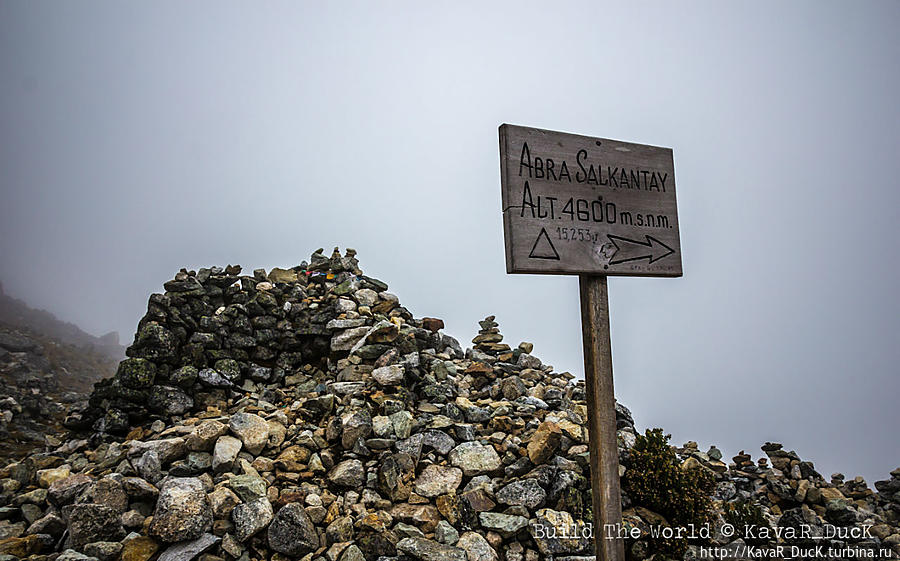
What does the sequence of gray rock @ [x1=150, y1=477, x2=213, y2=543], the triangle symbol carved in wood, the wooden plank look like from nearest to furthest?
the triangle symbol carved in wood, the wooden plank, gray rock @ [x1=150, y1=477, x2=213, y2=543]

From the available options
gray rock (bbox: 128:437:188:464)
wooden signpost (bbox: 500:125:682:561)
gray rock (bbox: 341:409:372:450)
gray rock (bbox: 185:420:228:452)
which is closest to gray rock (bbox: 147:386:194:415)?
gray rock (bbox: 128:437:188:464)

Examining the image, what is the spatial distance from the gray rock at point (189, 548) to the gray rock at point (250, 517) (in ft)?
0.81

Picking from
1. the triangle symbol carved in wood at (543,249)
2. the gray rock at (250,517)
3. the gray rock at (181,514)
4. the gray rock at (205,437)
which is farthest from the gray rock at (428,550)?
the triangle symbol carved in wood at (543,249)

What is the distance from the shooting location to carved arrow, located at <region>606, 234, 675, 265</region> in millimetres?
5223

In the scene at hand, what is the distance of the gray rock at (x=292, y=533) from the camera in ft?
19.6

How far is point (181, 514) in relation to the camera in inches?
233

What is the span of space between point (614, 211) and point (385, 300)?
6.78 meters

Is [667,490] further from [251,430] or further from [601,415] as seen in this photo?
[251,430]

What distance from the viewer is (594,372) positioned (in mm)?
5102

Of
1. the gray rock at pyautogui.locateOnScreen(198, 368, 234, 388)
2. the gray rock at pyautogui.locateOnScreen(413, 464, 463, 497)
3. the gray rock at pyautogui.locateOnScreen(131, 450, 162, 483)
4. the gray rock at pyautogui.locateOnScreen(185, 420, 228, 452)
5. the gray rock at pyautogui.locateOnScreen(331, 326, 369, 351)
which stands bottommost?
the gray rock at pyautogui.locateOnScreen(413, 464, 463, 497)

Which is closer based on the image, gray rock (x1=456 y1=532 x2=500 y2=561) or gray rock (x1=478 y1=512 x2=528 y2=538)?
gray rock (x1=456 y1=532 x2=500 y2=561)

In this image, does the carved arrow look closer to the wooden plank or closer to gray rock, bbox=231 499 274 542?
the wooden plank

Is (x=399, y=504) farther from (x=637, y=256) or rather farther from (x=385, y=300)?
(x=385, y=300)

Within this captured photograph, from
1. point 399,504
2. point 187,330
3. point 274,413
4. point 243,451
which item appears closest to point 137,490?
point 243,451
